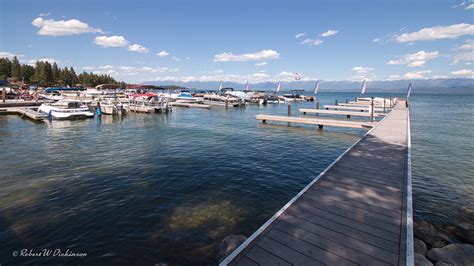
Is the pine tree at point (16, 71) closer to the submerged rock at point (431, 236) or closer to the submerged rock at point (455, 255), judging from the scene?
the submerged rock at point (431, 236)

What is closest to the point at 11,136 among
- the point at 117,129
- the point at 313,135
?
the point at 117,129

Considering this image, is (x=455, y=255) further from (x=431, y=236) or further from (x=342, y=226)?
(x=342, y=226)

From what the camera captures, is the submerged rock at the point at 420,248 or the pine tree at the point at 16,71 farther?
the pine tree at the point at 16,71

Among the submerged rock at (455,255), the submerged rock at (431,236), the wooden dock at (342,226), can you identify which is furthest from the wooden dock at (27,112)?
the submerged rock at (455,255)

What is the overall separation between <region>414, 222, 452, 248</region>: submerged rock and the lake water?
138 centimetres

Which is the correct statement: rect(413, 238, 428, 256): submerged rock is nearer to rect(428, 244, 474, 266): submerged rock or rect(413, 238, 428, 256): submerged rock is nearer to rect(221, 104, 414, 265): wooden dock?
rect(428, 244, 474, 266): submerged rock

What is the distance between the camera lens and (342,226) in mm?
5703

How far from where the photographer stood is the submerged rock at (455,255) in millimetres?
5420

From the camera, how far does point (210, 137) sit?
70.5 feet

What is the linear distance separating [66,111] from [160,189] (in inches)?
1044

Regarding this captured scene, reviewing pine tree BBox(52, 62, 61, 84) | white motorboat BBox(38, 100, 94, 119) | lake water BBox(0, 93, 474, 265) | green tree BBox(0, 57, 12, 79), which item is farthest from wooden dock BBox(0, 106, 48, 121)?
green tree BBox(0, 57, 12, 79)

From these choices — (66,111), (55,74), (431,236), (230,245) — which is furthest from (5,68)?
(431,236)

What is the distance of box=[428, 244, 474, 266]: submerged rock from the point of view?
213 inches

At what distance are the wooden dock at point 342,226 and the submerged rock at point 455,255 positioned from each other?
1.08 m
